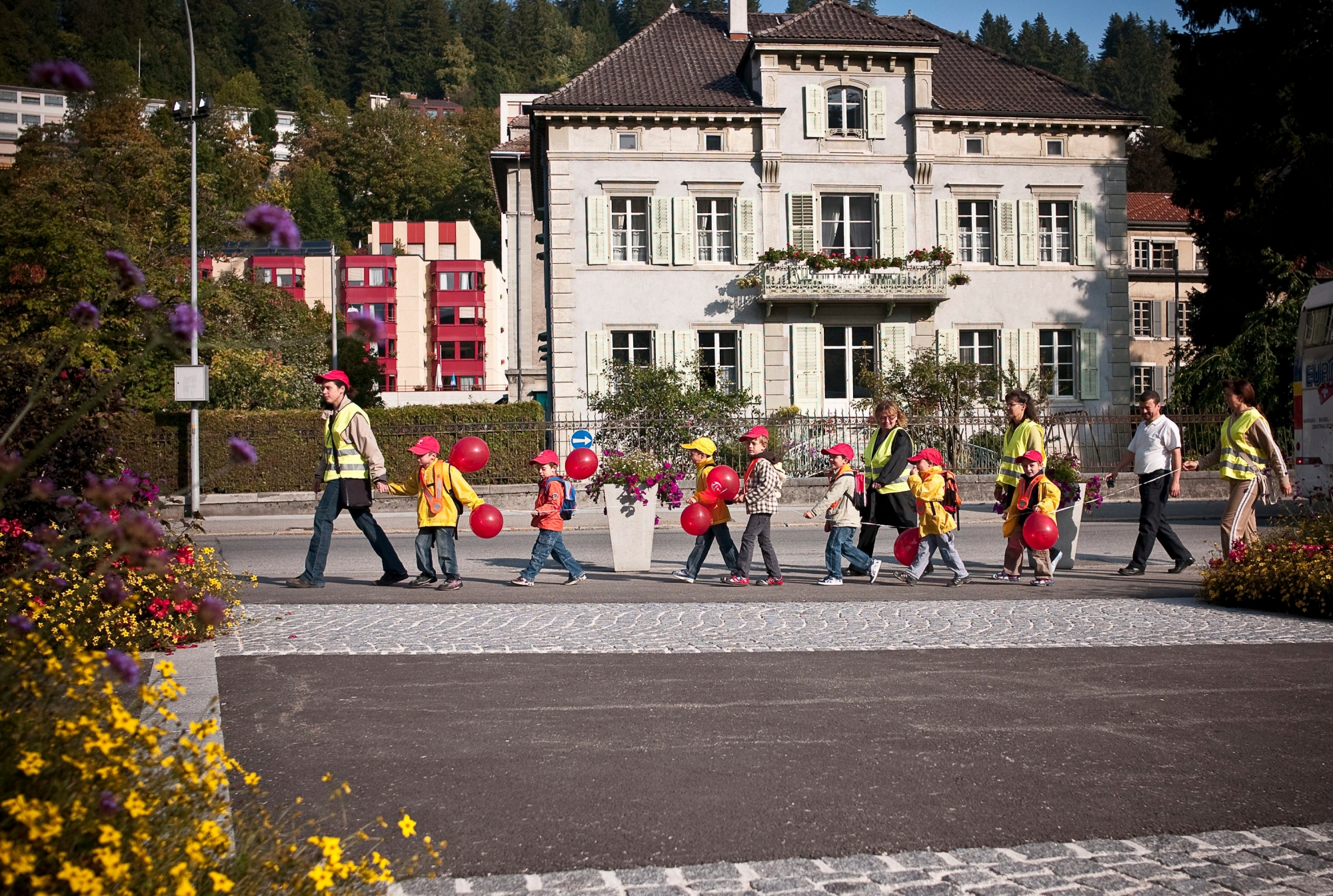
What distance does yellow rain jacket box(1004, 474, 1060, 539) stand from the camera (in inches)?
492

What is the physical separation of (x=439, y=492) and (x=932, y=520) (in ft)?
15.5

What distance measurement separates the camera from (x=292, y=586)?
12.5m

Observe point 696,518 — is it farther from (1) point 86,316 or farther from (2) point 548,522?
(1) point 86,316

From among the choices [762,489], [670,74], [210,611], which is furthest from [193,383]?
[210,611]

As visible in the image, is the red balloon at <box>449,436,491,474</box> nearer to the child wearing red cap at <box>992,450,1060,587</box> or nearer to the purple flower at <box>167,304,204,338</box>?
the child wearing red cap at <box>992,450,1060,587</box>

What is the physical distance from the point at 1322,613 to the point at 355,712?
7479mm

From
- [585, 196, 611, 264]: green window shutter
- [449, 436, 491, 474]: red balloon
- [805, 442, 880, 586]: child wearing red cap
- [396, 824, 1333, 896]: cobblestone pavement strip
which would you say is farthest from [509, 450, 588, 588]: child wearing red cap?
[585, 196, 611, 264]: green window shutter

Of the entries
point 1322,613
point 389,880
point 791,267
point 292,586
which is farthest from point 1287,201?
point 389,880

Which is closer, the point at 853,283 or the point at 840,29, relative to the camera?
the point at 853,283

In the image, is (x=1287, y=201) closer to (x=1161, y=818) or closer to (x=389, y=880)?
(x=1161, y=818)

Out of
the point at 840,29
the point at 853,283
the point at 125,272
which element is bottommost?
the point at 125,272

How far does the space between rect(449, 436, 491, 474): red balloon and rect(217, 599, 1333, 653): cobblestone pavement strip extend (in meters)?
1.75

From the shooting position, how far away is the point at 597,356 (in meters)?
35.2

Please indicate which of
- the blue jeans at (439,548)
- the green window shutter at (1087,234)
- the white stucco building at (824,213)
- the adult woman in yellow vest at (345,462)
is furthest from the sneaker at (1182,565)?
the green window shutter at (1087,234)
